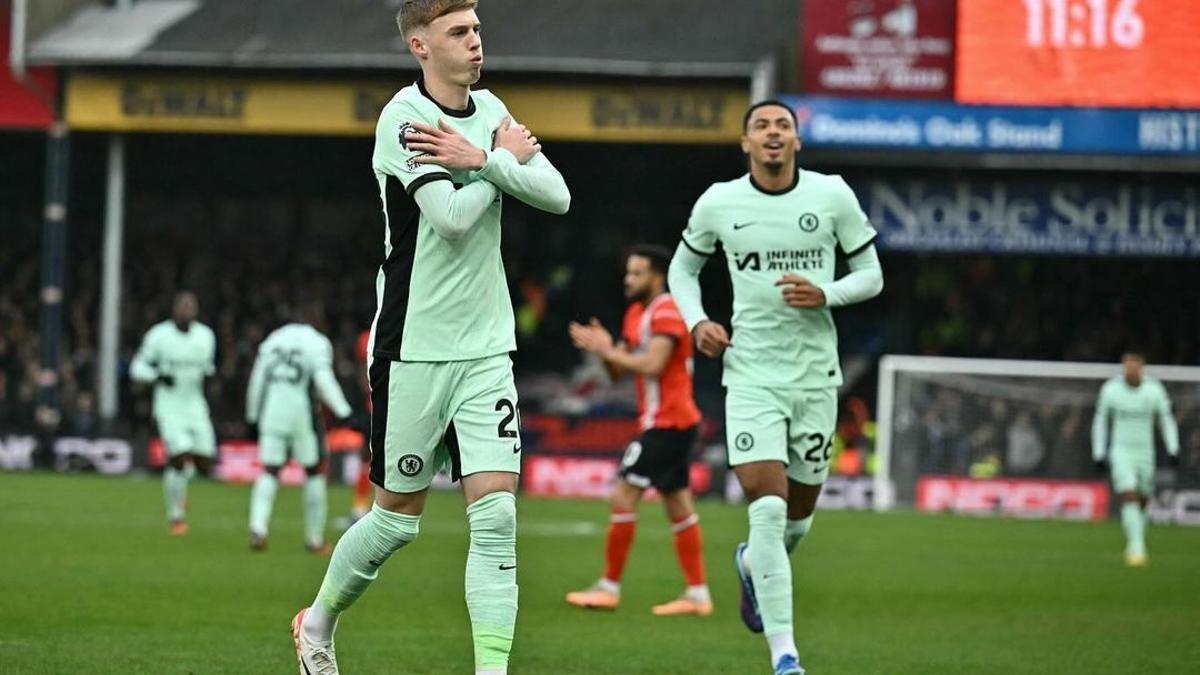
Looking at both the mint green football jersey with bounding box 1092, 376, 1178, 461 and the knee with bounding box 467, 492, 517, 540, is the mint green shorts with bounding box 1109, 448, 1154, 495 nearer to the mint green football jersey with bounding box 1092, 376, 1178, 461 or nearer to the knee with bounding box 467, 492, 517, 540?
the mint green football jersey with bounding box 1092, 376, 1178, 461

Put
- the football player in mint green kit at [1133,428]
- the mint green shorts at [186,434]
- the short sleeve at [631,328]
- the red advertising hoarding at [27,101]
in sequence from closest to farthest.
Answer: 1. the short sleeve at [631,328]
2. the mint green shorts at [186,434]
3. the football player in mint green kit at [1133,428]
4. the red advertising hoarding at [27,101]

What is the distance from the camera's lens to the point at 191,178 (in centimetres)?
3591

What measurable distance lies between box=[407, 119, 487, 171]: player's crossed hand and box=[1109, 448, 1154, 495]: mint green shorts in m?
15.2

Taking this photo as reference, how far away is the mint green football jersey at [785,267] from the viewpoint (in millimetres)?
9602

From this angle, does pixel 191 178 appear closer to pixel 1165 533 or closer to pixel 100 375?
pixel 100 375

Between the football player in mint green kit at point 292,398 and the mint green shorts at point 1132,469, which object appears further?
the mint green shorts at point 1132,469

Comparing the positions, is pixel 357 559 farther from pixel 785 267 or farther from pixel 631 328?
pixel 631 328

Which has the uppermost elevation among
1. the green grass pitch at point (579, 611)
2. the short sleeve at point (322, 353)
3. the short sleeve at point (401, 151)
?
the short sleeve at point (401, 151)

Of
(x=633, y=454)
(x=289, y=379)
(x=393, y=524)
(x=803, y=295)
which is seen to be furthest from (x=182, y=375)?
(x=393, y=524)

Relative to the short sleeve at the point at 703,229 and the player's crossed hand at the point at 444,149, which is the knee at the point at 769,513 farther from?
the player's crossed hand at the point at 444,149

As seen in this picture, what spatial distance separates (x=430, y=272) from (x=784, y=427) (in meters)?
2.69

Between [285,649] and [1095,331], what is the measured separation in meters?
23.5

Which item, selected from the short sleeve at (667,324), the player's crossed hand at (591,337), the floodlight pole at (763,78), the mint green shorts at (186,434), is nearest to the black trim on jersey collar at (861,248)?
the player's crossed hand at (591,337)

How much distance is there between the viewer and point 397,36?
29.8 m
